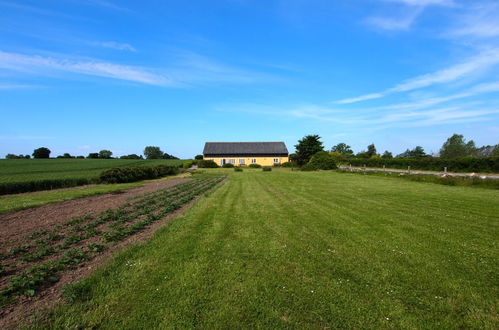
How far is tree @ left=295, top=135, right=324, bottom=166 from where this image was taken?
167 ft

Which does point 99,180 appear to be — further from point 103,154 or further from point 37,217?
point 103,154

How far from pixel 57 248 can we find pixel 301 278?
6459 millimetres

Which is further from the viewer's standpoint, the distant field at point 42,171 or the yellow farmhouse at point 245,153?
the yellow farmhouse at point 245,153

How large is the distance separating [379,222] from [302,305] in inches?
242

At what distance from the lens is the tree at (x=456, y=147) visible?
7312 centimetres

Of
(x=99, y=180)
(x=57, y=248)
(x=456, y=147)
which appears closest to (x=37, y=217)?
(x=57, y=248)

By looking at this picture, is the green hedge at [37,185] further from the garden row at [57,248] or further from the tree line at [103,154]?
the tree line at [103,154]

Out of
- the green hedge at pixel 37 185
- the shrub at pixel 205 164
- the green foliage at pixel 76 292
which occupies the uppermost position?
the shrub at pixel 205 164

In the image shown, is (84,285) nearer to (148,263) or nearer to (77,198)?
(148,263)

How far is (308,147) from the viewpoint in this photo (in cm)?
5106

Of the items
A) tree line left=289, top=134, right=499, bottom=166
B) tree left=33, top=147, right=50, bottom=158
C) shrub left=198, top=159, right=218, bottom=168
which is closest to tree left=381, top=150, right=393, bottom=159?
tree line left=289, top=134, right=499, bottom=166

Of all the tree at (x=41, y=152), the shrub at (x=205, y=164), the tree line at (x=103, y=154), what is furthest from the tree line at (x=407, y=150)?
the tree at (x=41, y=152)

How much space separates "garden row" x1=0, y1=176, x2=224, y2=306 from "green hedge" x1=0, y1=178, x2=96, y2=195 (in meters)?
14.6

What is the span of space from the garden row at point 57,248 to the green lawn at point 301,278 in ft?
3.29
